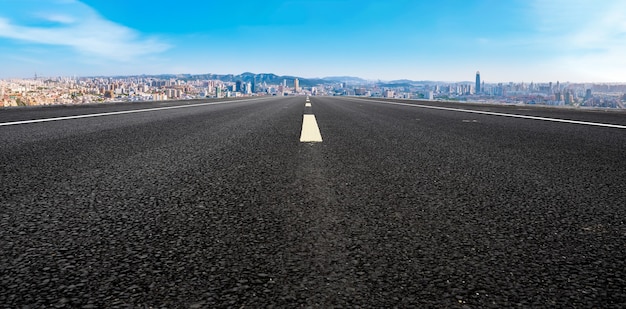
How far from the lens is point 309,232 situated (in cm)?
148

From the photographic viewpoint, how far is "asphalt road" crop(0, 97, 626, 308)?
105 cm

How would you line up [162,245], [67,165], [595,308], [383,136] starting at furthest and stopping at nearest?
[383,136], [67,165], [162,245], [595,308]

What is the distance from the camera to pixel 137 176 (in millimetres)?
2434

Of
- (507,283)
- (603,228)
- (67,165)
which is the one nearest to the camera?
(507,283)

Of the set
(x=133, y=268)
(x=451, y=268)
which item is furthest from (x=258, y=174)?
(x=451, y=268)

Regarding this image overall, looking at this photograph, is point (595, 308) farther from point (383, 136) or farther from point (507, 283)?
point (383, 136)

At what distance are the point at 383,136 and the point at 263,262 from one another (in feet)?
12.2

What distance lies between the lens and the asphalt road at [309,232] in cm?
105

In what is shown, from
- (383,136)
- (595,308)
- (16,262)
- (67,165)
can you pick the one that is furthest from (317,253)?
(383,136)

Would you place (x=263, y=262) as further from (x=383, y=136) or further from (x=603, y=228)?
(x=383, y=136)

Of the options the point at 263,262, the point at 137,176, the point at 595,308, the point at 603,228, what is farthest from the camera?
the point at 137,176

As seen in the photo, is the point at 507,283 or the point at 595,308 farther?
the point at 507,283

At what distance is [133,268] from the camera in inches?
46.3

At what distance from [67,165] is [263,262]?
7.21ft
